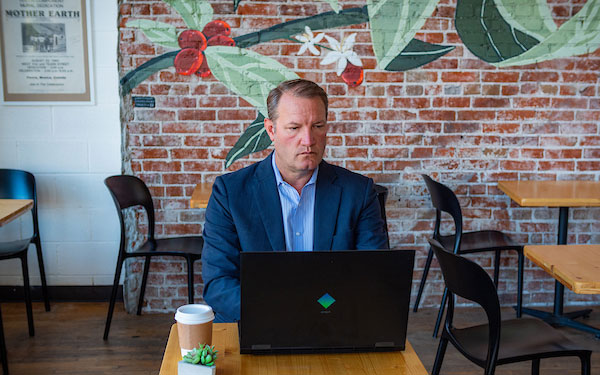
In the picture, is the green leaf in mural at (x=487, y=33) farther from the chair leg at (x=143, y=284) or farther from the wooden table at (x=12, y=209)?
the wooden table at (x=12, y=209)

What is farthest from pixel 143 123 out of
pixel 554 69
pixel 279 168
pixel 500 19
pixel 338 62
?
pixel 554 69

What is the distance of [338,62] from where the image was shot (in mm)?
3525

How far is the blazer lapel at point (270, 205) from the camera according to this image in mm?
1882

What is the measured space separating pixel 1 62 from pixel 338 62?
2.03 meters

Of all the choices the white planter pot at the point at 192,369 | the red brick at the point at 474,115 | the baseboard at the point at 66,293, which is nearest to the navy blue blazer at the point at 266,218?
the white planter pot at the point at 192,369

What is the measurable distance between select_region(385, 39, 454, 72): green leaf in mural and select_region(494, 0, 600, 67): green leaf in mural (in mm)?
376

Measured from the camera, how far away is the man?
1821mm

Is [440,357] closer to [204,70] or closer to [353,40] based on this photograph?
[353,40]

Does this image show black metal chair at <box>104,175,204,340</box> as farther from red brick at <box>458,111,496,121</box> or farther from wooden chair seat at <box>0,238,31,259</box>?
red brick at <box>458,111,496,121</box>

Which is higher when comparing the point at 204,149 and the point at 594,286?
the point at 204,149

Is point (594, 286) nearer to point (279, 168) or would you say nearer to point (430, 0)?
point (279, 168)

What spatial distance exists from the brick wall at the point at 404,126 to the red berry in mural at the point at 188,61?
0.05 m

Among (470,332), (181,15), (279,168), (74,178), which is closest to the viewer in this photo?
(279,168)

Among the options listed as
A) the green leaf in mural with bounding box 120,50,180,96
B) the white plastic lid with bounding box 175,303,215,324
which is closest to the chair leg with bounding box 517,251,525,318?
the green leaf in mural with bounding box 120,50,180,96
